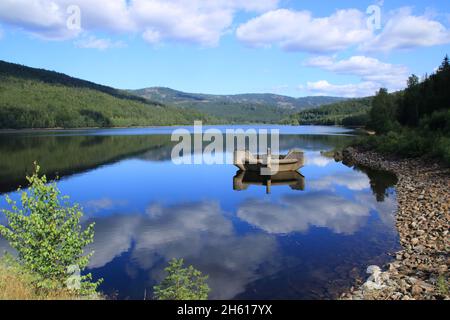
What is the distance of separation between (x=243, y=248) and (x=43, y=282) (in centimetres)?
878

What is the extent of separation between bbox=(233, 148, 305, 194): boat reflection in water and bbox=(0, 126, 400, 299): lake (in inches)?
27.1

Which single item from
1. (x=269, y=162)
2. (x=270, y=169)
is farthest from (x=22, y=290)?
(x=269, y=162)

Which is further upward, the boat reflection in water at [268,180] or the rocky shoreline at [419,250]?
the rocky shoreline at [419,250]

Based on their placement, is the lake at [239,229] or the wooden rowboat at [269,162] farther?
the wooden rowboat at [269,162]

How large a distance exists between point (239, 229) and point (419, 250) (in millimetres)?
8284

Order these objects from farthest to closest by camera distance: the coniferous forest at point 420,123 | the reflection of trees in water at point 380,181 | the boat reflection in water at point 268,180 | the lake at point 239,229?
the coniferous forest at point 420,123 → the boat reflection in water at point 268,180 → the reflection of trees in water at point 380,181 → the lake at point 239,229

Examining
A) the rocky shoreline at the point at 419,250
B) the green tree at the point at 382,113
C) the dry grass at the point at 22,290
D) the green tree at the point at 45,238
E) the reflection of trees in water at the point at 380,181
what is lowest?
the reflection of trees in water at the point at 380,181

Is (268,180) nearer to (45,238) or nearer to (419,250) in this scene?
(419,250)

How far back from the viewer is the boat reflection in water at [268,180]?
107 feet

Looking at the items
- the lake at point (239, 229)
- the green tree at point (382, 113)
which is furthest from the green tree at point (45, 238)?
the green tree at point (382, 113)

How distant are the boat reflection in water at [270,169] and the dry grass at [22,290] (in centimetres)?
2363

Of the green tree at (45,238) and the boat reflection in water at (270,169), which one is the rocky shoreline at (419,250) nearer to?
the green tree at (45,238)

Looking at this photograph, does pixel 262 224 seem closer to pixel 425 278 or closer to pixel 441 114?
pixel 425 278
